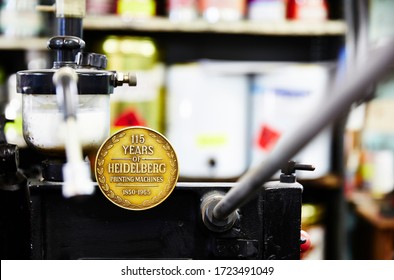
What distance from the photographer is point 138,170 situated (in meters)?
0.77

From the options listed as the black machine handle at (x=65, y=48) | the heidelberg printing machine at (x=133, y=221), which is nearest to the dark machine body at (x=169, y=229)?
the heidelberg printing machine at (x=133, y=221)

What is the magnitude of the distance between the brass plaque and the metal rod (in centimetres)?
24

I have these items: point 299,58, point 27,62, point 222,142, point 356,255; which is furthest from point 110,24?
point 356,255

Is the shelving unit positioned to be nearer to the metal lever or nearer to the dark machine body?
the dark machine body

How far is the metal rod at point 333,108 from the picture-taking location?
1.32 ft

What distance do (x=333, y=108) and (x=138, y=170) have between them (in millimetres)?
392

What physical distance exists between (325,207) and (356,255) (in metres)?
0.27

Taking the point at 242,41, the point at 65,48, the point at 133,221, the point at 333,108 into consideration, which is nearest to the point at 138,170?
the point at 133,221

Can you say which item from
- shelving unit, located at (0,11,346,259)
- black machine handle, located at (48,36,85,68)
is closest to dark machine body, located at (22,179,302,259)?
black machine handle, located at (48,36,85,68)

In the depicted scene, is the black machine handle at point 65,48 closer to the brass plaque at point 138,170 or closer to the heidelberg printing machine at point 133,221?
the heidelberg printing machine at point 133,221

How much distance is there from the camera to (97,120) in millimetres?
753

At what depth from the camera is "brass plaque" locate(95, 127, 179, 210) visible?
2.49 feet

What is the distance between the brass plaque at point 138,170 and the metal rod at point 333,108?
0.24 meters
